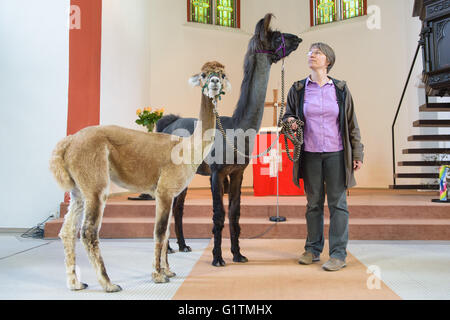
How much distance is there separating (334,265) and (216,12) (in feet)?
26.4

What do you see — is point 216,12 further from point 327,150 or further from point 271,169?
point 327,150

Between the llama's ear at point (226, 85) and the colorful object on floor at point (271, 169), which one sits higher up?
the llama's ear at point (226, 85)

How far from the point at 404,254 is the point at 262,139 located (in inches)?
111

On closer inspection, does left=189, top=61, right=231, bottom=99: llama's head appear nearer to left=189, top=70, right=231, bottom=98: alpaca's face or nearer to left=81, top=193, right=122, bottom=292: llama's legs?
left=189, top=70, right=231, bottom=98: alpaca's face

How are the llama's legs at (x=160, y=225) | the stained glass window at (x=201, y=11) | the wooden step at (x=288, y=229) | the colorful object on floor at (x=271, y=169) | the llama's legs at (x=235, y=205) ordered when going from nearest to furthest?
the llama's legs at (x=160, y=225) < the llama's legs at (x=235, y=205) < the wooden step at (x=288, y=229) < the colorful object on floor at (x=271, y=169) < the stained glass window at (x=201, y=11)

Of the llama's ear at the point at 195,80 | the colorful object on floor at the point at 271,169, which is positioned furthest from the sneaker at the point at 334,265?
the colorful object on floor at the point at 271,169

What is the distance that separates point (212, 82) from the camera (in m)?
2.12

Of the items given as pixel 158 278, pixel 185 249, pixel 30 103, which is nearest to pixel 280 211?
pixel 185 249

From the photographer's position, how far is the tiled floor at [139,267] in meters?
1.98

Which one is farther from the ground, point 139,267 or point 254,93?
point 254,93

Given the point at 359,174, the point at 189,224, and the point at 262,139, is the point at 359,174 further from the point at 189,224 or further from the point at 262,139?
the point at 189,224

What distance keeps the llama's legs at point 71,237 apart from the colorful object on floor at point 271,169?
3544 millimetres

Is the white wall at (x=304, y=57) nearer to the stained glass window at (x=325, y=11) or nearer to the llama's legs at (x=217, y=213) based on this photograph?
the stained glass window at (x=325, y=11)

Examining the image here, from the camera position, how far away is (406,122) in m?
7.86
